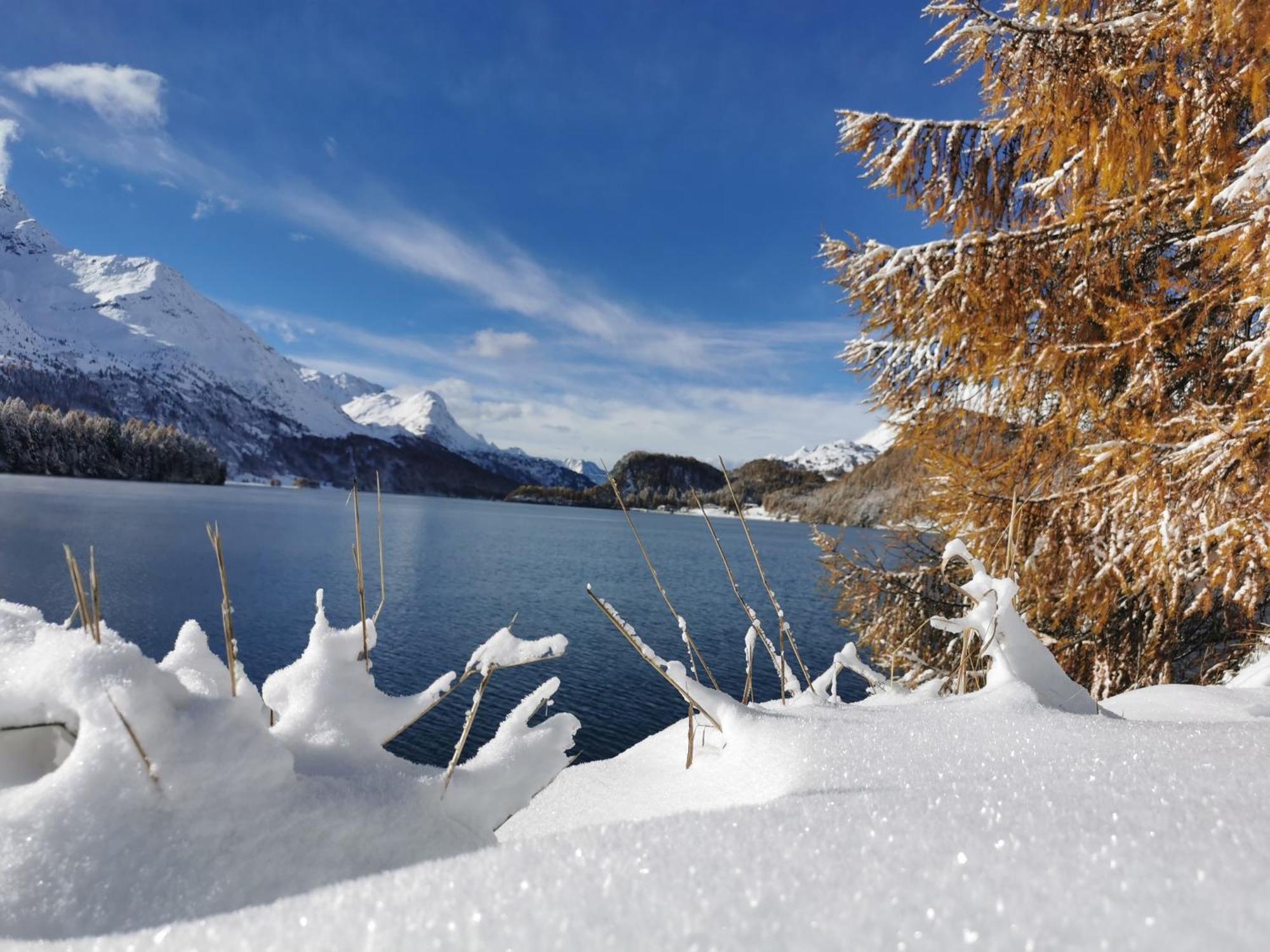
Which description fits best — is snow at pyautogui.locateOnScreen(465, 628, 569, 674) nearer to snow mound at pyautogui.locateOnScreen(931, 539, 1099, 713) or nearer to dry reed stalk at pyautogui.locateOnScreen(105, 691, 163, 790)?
dry reed stalk at pyautogui.locateOnScreen(105, 691, 163, 790)

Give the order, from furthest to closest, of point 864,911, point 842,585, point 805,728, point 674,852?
point 842,585 → point 805,728 → point 674,852 → point 864,911

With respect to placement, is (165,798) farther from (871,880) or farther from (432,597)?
(432,597)

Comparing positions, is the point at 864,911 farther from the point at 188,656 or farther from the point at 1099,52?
the point at 1099,52

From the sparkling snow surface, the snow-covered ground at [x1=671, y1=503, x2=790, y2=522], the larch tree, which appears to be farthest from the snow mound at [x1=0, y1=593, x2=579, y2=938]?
the snow-covered ground at [x1=671, y1=503, x2=790, y2=522]

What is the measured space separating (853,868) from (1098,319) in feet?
16.6

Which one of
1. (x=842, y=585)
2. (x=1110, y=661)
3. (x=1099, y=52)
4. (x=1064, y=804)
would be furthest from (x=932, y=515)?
(x=1064, y=804)

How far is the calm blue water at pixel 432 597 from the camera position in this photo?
13.7 meters

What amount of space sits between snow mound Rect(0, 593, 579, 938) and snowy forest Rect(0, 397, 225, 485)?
11299cm

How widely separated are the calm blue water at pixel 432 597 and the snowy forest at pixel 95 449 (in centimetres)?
4921

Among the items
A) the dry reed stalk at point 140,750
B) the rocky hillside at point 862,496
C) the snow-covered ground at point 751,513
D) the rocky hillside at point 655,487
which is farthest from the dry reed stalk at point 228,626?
the rocky hillside at point 655,487

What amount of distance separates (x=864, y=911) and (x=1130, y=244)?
5602 millimetres

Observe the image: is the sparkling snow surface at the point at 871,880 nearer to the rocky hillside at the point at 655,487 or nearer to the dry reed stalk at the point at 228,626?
the dry reed stalk at the point at 228,626

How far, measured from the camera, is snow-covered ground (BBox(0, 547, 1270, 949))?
0.63 meters

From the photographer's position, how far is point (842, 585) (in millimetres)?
6828
